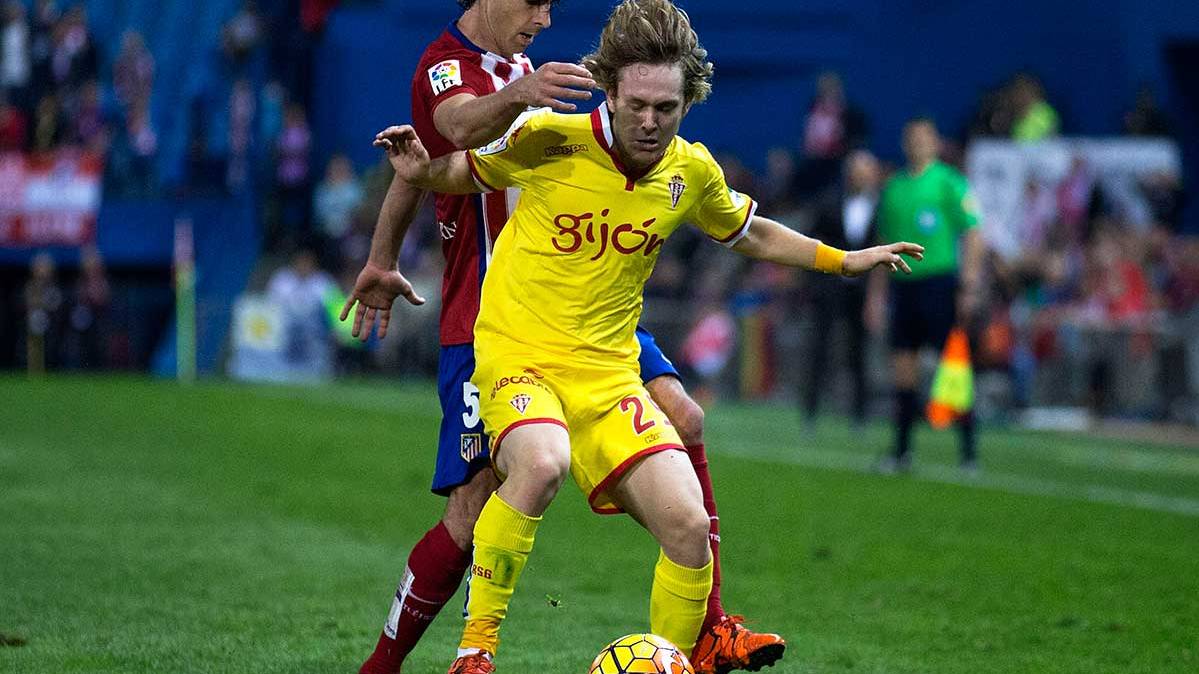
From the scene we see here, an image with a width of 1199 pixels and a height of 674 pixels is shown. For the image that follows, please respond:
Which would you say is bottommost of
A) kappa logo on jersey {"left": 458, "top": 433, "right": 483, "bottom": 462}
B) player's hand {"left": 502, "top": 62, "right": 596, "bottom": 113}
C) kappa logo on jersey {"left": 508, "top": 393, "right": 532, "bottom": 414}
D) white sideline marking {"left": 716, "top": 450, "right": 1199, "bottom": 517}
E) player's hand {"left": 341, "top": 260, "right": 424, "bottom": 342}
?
white sideline marking {"left": 716, "top": 450, "right": 1199, "bottom": 517}

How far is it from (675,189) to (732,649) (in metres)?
1.37

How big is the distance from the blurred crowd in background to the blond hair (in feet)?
31.9

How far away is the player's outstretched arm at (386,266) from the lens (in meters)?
5.57

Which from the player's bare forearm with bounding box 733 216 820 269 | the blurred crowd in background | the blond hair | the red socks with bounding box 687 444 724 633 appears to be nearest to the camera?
the blond hair

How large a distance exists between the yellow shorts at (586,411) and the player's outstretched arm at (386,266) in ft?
2.05

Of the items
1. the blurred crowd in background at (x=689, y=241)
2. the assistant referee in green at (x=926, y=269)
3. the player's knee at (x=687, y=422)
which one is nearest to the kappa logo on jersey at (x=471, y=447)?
the player's knee at (x=687, y=422)

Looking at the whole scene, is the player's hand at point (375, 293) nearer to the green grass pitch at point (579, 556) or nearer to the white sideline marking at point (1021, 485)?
the green grass pitch at point (579, 556)

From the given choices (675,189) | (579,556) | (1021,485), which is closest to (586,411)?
(675,189)

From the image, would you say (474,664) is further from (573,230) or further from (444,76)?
(444,76)

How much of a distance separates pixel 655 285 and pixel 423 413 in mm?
4600

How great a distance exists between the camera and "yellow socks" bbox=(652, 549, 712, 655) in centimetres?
514

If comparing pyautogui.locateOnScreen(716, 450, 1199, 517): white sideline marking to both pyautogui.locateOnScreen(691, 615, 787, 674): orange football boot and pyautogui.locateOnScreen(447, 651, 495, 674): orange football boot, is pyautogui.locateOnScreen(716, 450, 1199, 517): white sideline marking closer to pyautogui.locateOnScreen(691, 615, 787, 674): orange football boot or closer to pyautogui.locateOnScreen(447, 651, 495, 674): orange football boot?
pyautogui.locateOnScreen(691, 615, 787, 674): orange football boot

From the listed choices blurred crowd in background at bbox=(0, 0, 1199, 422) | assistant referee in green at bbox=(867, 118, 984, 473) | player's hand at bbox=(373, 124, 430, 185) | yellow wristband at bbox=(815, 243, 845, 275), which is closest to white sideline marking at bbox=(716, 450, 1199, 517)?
assistant referee in green at bbox=(867, 118, 984, 473)

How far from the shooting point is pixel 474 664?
5.00 meters
